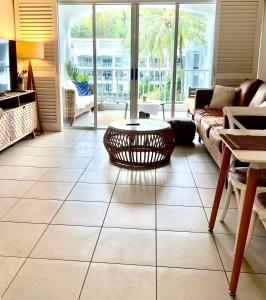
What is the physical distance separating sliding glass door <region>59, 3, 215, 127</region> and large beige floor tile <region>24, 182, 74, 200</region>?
2593 millimetres

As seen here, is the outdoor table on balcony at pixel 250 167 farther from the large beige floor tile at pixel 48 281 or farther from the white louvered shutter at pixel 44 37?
the white louvered shutter at pixel 44 37

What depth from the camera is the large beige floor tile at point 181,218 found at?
2377mm

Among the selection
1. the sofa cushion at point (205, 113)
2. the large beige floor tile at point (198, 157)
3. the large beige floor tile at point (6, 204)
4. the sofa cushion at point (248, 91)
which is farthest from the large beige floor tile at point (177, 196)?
the sofa cushion at point (248, 91)

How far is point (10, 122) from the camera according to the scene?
4.20m

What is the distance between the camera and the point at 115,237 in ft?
7.33

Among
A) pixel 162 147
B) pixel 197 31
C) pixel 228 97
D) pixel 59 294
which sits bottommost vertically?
pixel 59 294

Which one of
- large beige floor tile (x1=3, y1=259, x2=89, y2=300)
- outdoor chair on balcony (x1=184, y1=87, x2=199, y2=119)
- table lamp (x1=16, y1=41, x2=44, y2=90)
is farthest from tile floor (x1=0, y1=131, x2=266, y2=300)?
table lamp (x1=16, y1=41, x2=44, y2=90)

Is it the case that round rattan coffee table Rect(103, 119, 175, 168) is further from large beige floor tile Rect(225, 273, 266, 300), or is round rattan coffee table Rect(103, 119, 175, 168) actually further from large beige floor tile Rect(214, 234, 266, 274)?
large beige floor tile Rect(225, 273, 266, 300)

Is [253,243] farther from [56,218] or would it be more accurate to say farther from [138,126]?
[138,126]

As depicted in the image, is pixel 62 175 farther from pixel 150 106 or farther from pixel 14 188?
pixel 150 106

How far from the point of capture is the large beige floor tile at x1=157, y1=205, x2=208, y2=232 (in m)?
2.38

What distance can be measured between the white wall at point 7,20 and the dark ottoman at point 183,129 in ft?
9.01

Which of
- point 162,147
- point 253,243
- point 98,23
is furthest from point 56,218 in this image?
point 98,23

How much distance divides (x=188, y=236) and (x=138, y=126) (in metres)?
1.86
